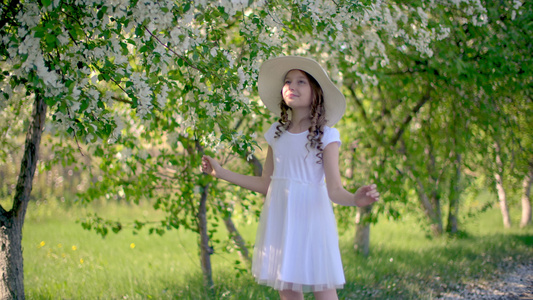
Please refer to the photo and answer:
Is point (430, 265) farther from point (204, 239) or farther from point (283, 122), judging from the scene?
point (283, 122)

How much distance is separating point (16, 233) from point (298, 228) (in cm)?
177

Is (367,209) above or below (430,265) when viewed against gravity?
above

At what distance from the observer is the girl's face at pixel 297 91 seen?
2.51 metres

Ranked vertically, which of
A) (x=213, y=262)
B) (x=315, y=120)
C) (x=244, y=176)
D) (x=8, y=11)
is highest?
(x=8, y=11)

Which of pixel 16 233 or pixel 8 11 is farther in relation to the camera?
pixel 16 233

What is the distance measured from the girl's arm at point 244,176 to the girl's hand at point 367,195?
678mm

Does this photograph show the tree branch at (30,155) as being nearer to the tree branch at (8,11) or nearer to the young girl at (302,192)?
the tree branch at (8,11)

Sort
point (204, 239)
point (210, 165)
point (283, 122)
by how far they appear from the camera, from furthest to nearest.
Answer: point (204, 239) < point (210, 165) < point (283, 122)

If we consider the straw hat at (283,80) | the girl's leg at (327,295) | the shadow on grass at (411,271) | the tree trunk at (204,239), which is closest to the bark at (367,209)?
the shadow on grass at (411,271)

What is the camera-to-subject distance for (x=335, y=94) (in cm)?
259

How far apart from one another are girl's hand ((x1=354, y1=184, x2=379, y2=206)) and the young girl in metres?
0.03

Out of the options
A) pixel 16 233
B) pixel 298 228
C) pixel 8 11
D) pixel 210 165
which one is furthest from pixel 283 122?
pixel 16 233

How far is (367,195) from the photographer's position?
210 cm

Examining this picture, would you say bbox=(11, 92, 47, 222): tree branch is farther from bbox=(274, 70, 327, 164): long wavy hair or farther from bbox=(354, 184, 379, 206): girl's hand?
bbox=(354, 184, 379, 206): girl's hand
